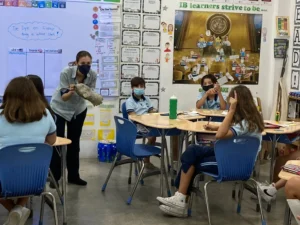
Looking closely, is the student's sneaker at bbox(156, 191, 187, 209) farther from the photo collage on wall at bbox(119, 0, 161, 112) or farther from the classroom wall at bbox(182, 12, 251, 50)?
the classroom wall at bbox(182, 12, 251, 50)

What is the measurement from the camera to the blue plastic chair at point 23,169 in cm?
284

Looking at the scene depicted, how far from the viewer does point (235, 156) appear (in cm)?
353

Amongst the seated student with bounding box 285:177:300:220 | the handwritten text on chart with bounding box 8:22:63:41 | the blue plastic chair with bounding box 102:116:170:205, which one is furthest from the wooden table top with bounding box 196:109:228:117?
the seated student with bounding box 285:177:300:220

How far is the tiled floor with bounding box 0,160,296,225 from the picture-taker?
3828mm

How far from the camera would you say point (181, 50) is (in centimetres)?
612

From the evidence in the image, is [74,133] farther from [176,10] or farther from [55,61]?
[176,10]

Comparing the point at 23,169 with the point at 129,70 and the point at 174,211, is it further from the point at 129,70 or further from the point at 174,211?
the point at 129,70

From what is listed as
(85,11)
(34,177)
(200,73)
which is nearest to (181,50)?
(200,73)

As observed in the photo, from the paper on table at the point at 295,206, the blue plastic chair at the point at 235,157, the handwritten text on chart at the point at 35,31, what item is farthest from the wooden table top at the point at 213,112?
the paper on table at the point at 295,206

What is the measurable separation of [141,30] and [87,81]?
163 centimetres

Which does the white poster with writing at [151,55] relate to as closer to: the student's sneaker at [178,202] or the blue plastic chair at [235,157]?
the student's sneaker at [178,202]

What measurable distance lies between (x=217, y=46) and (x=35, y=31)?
2401 millimetres

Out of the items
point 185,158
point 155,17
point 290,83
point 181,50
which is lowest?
point 185,158

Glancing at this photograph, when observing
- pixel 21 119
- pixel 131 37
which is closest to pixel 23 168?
pixel 21 119
